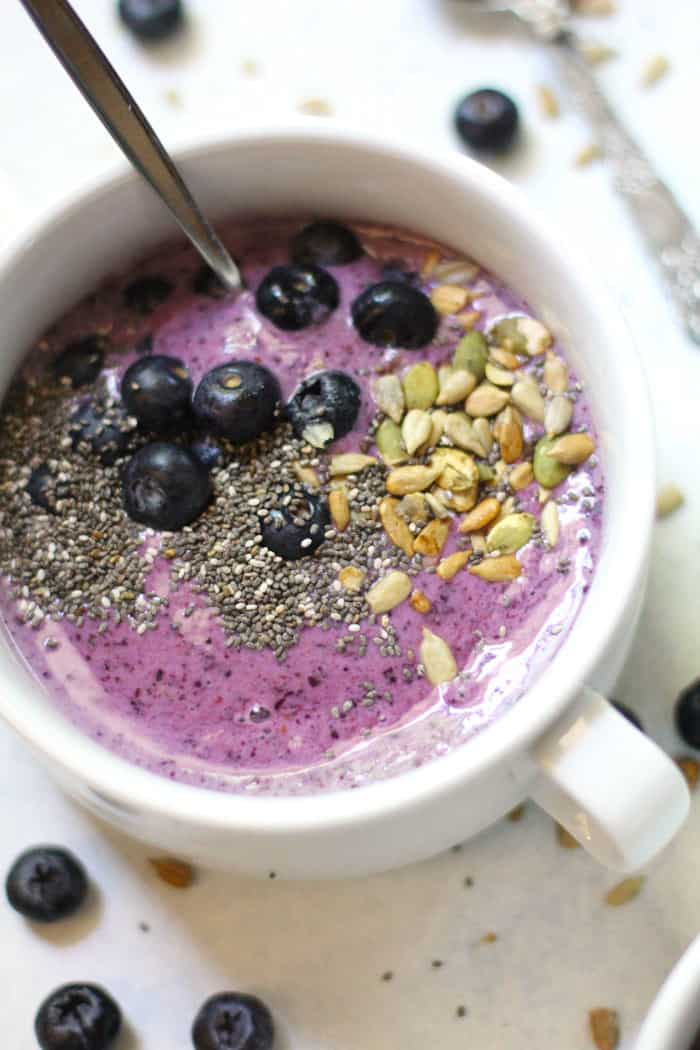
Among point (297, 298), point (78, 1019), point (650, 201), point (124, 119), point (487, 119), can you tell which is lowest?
point (78, 1019)

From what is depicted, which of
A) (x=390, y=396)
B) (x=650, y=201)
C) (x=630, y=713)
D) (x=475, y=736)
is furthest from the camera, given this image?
(x=650, y=201)

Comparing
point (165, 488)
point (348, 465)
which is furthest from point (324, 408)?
point (165, 488)

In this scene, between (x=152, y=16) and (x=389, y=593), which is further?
(x=152, y=16)

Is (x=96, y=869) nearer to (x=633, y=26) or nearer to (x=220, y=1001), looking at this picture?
(x=220, y=1001)

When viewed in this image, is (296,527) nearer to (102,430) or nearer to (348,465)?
(348,465)

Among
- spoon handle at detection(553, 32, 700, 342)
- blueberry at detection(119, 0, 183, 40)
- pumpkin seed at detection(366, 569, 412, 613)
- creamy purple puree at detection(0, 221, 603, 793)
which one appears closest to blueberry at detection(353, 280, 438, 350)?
creamy purple puree at detection(0, 221, 603, 793)

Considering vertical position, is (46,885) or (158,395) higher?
(158,395)

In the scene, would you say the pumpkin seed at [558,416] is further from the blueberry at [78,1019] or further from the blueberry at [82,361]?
the blueberry at [78,1019]

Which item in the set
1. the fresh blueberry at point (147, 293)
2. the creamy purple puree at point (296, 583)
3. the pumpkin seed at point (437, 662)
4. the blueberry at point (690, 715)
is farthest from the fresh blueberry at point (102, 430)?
the blueberry at point (690, 715)

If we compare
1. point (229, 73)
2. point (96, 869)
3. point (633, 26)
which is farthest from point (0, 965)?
point (633, 26)
